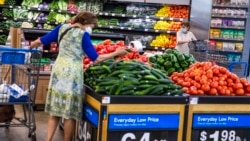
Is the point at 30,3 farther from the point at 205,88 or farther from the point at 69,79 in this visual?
the point at 205,88

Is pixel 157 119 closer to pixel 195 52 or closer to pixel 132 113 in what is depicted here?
pixel 132 113

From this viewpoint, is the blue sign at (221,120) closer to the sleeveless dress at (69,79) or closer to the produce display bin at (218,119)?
the produce display bin at (218,119)

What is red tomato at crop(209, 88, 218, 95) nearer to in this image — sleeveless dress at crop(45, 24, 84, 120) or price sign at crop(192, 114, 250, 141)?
price sign at crop(192, 114, 250, 141)

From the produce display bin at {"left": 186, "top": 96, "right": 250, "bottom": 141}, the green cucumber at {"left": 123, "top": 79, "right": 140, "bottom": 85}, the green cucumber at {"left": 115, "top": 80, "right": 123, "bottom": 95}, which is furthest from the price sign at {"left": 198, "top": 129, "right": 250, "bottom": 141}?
the green cucumber at {"left": 115, "top": 80, "right": 123, "bottom": 95}

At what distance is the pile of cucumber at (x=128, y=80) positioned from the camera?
13.2ft

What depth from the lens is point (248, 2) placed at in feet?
37.4

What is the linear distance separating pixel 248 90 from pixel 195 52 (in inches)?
146

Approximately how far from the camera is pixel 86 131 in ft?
14.6

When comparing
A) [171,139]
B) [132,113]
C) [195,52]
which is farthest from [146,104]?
[195,52]

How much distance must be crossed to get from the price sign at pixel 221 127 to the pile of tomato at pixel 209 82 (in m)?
0.24

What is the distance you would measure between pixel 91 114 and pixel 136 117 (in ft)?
1.66

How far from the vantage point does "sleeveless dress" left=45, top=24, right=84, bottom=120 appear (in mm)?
4520

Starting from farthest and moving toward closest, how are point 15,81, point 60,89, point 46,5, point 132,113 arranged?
point 46,5 < point 15,81 < point 60,89 < point 132,113

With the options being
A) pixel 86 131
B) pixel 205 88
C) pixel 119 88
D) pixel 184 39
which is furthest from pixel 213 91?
pixel 184 39
